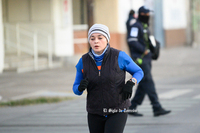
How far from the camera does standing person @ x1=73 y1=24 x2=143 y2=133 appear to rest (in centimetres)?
377

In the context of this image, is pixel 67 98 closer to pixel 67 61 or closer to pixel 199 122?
pixel 199 122

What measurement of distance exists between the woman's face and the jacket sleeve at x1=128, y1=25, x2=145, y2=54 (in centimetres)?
309

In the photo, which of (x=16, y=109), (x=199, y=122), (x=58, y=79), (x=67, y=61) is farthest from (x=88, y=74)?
(x=67, y=61)

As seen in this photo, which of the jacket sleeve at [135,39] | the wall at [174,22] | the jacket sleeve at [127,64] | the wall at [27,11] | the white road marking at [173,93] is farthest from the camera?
the wall at [174,22]

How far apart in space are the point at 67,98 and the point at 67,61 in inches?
323

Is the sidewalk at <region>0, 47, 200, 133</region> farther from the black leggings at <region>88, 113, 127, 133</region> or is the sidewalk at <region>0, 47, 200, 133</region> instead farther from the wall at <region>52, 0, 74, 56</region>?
the wall at <region>52, 0, 74, 56</region>

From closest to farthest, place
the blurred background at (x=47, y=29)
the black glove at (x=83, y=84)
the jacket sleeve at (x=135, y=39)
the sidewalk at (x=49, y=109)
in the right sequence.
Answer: the black glove at (x=83, y=84)
the sidewalk at (x=49, y=109)
the jacket sleeve at (x=135, y=39)
the blurred background at (x=47, y=29)

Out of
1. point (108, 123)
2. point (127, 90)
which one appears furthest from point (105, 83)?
point (108, 123)

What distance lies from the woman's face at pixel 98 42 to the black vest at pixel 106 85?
0.29ft

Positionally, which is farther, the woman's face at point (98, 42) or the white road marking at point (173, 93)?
the white road marking at point (173, 93)

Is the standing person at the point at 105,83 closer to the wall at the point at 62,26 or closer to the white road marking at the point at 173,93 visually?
the white road marking at the point at 173,93

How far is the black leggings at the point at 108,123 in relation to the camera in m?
3.77

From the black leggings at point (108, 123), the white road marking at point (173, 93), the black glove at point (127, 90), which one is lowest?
the white road marking at point (173, 93)

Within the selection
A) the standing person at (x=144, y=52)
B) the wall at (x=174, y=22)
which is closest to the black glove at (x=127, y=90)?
the standing person at (x=144, y=52)
